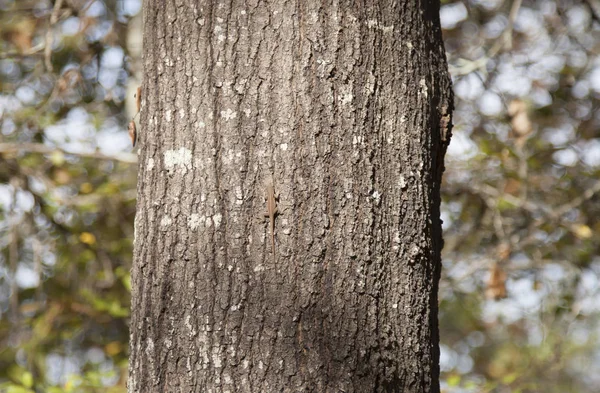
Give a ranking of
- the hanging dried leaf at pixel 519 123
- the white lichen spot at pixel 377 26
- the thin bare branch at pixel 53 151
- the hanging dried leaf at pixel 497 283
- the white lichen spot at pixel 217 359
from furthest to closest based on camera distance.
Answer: the hanging dried leaf at pixel 497 283 < the hanging dried leaf at pixel 519 123 < the thin bare branch at pixel 53 151 < the white lichen spot at pixel 377 26 < the white lichen spot at pixel 217 359

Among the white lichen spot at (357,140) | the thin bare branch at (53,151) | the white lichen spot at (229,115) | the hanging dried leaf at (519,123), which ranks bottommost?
the white lichen spot at (357,140)

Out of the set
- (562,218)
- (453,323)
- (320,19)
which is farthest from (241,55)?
(453,323)

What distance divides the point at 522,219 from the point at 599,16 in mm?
1656

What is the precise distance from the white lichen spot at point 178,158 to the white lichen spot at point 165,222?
0.12 metres

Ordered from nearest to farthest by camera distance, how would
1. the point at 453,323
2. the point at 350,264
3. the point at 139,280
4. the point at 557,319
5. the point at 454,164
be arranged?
the point at 350,264 < the point at 139,280 < the point at 454,164 < the point at 557,319 < the point at 453,323

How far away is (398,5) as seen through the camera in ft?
5.08

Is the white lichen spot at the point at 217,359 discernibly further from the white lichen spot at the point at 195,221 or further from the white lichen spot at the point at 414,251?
the white lichen spot at the point at 414,251

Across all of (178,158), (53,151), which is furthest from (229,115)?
(53,151)

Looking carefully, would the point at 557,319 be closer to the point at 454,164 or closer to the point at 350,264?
the point at 454,164

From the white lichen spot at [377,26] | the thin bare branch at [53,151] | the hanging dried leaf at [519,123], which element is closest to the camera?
the white lichen spot at [377,26]

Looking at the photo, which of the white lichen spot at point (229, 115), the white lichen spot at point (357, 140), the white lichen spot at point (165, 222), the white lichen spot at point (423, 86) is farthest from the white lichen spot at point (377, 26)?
the white lichen spot at point (165, 222)

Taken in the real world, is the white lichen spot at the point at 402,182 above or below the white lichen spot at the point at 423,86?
below

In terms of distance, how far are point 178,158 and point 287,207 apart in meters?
0.30

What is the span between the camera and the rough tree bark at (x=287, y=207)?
1.38 metres
